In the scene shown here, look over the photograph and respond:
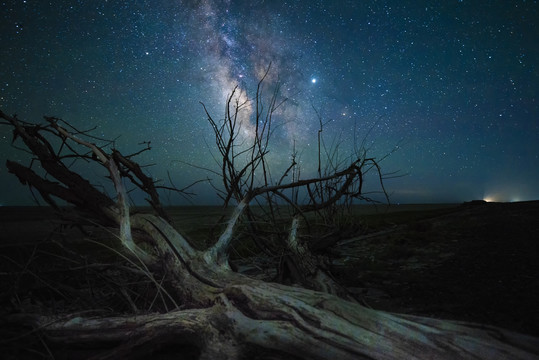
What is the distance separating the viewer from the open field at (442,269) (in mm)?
2754

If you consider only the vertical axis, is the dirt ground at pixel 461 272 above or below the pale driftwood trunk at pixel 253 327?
below

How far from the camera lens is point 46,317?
215 cm

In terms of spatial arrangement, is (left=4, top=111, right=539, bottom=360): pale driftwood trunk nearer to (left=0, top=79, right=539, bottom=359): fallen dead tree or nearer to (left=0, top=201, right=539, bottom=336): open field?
(left=0, top=79, right=539, bottom=359): fallen dead tree

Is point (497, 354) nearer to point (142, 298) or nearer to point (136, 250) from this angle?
point (136, 250)

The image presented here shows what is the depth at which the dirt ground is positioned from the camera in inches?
119

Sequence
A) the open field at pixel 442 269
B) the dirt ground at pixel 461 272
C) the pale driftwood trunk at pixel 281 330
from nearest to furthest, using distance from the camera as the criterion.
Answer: the pale driftwood trunk at pixel 281 330, the open field at pixel 442 269, the dirt ground at pixel 461 272

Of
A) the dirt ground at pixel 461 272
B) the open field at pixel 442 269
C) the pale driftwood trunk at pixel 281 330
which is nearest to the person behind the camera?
the pale driftwood trunk at pixel 281 330

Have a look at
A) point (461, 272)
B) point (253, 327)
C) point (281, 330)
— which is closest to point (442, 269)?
point (461, 272)

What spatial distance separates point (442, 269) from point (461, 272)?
321mm

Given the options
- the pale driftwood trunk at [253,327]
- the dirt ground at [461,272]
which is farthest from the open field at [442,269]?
the pale driftwood trunk at [253,327]

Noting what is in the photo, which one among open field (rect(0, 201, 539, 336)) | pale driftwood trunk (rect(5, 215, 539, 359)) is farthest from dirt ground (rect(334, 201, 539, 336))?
pale driftwood trunk (rect(5, 215, 539, 359))

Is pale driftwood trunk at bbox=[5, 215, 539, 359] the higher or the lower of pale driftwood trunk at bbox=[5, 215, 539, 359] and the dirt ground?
the higher

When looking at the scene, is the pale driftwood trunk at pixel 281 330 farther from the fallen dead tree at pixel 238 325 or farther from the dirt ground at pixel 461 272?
the dirt ground at pixel 461 272

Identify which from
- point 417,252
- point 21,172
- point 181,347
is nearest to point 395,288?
point 417,252
